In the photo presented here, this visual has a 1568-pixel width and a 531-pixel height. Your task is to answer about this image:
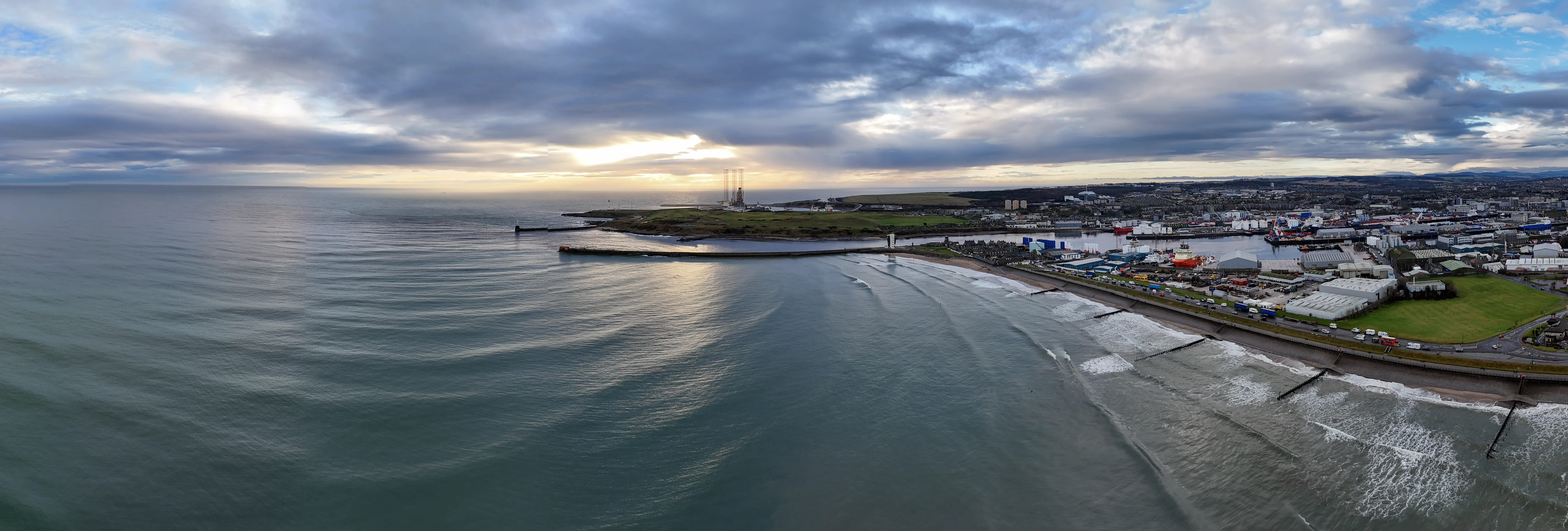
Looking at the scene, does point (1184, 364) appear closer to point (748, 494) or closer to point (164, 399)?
point (748, 494)

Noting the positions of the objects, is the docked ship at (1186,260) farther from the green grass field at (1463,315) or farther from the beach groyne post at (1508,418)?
the beach groyne post at (1508,418)

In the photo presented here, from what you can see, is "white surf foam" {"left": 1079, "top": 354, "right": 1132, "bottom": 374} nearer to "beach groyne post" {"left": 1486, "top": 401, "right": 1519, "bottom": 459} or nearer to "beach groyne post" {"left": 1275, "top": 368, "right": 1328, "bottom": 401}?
"beach groyne post" {"left": 1275, "top": 368, "right": 1328, "bottom": 401}

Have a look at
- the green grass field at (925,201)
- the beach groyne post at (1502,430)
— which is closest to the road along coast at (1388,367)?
the beach groyne post at (1502,430)

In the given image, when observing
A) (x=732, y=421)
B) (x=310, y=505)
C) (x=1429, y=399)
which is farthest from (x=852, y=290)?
(x=310, y=505)

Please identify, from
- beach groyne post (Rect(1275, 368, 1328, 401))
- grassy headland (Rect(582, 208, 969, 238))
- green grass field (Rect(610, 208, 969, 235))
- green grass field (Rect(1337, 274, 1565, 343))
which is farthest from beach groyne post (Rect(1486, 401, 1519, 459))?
green grass field (Rect(610, 208, 969, 235))

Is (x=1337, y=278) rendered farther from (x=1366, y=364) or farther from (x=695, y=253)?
(x=695, y=253)

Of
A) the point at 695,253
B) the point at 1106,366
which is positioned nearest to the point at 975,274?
the point at 1106,366
